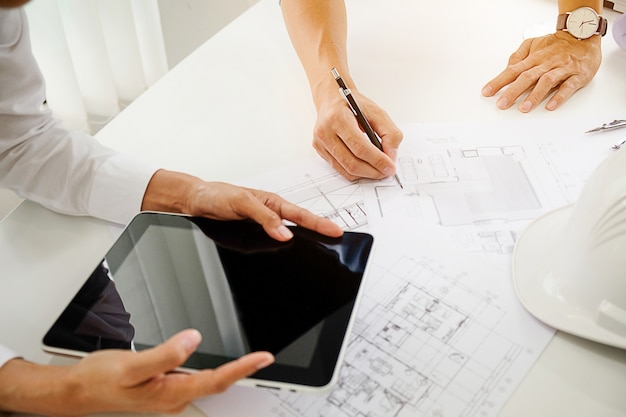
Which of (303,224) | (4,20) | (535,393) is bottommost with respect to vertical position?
(535,393)

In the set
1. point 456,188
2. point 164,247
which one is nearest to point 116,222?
point 164,247

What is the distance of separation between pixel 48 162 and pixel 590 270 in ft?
2.31

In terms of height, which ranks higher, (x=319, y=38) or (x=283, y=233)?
(x=319, y=38)

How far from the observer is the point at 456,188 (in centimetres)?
86

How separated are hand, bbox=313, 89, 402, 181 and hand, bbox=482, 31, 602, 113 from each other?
0.71ft

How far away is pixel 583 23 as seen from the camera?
3.53 feet

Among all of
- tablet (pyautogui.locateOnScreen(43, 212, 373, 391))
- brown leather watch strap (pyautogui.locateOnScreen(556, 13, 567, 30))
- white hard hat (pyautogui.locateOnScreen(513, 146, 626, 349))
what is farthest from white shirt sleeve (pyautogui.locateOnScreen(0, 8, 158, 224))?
brown leather watch strap (pyautogui.locateOnScreen(556, 13, 567, 30))

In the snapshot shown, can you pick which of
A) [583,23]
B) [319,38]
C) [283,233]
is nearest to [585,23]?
[583,23]

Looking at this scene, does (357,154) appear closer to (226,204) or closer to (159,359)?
(226,204)

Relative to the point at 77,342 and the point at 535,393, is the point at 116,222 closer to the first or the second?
the point at 77,342

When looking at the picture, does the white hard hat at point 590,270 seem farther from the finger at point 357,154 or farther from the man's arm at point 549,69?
the man's arm at point 549,69

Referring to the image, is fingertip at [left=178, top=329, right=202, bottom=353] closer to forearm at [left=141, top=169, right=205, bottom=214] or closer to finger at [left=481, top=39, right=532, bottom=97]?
forearm at [left=141, top=169, right=205, bottom=214]

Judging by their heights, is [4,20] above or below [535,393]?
above

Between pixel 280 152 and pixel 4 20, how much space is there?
1.34ft
